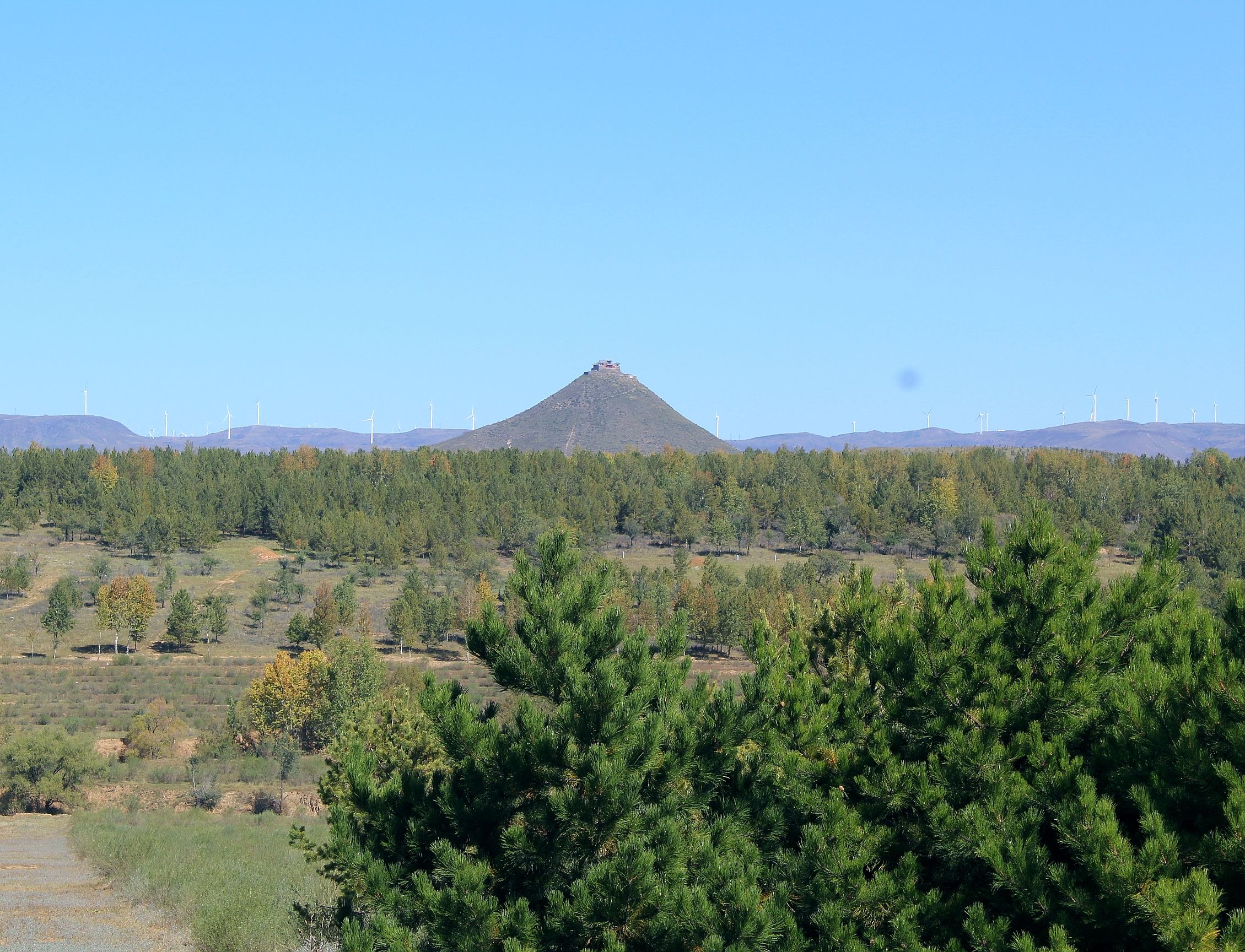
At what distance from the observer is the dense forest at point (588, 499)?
4756 inches

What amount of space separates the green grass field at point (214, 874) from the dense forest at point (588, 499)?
83.0m

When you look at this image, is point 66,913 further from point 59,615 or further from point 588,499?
point 588,499

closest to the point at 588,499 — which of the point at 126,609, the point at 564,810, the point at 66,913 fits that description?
the point at 126,609

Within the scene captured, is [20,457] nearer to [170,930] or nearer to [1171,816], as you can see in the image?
[170,930]

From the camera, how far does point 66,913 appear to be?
2236 centimetres

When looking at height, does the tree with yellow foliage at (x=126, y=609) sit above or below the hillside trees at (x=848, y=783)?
below

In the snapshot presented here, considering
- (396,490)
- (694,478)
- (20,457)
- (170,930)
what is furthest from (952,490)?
(170,930)

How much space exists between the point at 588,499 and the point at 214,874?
11722 cm

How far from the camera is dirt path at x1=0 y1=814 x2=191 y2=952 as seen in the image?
64.8 ft

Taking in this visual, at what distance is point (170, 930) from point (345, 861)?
35.7 feet

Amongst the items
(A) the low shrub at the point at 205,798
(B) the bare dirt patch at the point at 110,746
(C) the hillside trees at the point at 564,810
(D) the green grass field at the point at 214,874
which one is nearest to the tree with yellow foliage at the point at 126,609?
(B) the bare dirt patch at the point at 110,746

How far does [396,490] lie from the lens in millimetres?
140000

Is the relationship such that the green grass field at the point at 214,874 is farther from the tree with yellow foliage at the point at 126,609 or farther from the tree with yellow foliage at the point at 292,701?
the tree with yellow foliage at the point at 126,609

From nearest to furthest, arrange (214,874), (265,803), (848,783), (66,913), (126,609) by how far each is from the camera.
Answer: (848,783), (66,913), (214,874), (265,803), (126,609)
